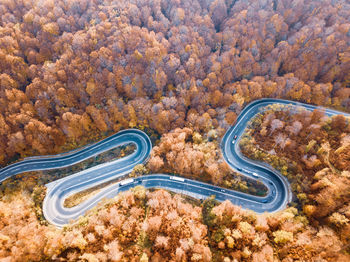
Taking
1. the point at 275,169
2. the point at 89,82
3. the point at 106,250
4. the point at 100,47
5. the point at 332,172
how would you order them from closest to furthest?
1. the point at 106,250
2. the point at 332,172
3. the point at 275,169
4. the point at 89,82
5. the point at 100,47

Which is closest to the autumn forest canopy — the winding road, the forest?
the forest

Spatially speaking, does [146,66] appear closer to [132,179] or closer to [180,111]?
[180,111]

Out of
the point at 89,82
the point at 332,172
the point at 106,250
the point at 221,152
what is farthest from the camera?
the point at 89,82

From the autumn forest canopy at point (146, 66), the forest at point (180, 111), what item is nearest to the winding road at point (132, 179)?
the forest at point (180, 111)

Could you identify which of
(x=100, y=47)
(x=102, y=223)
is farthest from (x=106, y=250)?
(x=100, y=47)

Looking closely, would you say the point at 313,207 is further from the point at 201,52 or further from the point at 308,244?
the point at 201,52

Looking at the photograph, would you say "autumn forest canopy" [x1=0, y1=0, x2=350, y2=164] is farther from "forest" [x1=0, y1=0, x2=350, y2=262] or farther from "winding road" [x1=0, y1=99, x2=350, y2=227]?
"winding road" [x1=0, y1=99, x2=350, y2=227]
